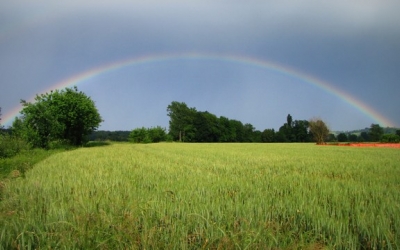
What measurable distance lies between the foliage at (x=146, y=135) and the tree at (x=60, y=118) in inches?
1233

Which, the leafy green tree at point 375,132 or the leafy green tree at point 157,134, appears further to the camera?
the leafy green tree at point 375,132

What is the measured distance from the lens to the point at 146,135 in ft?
226

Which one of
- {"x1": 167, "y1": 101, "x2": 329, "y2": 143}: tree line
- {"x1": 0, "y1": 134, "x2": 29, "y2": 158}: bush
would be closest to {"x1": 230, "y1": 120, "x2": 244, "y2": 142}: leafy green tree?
{"x1": 167, "y1": 101, "x2": 329, "y2": 143}: tree line

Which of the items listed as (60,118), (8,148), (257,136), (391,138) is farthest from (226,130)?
(8,148)

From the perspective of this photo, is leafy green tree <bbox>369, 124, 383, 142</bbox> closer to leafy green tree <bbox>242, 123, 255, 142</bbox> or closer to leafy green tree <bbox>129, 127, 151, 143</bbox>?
leafy green tree <bbox>242, 123, 255, 142</bbox>

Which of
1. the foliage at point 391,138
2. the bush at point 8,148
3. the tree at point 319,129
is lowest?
the bush at point 8,148

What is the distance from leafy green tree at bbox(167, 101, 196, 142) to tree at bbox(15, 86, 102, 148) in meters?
51.1

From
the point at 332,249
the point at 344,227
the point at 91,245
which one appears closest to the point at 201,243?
the point at 91,245

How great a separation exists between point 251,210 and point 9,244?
2.67 metres

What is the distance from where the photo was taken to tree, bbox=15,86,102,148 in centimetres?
2485

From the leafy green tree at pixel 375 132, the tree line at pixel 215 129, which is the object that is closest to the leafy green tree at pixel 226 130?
the tree line at pixel 215 129

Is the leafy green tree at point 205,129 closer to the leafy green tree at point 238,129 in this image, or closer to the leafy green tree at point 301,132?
the leafy green tree at point 238,129

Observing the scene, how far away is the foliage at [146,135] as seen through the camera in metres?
68.0

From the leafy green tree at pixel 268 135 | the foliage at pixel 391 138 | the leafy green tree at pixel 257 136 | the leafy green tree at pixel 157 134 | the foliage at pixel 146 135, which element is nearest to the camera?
the foliage at pixel 391 138
